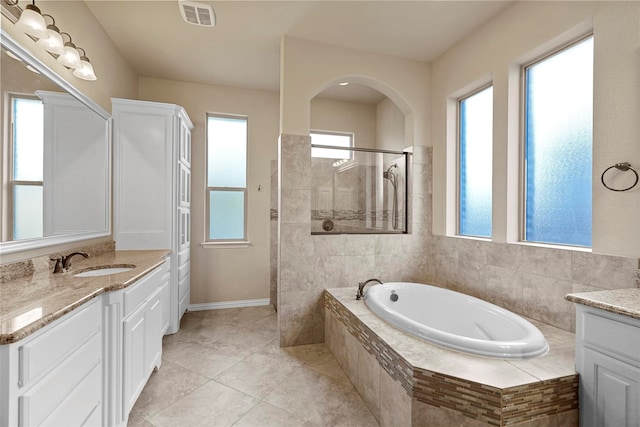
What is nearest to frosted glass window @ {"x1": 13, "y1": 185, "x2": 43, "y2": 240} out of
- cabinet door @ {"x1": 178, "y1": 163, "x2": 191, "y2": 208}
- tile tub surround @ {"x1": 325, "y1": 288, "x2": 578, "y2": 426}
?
cabinet door @ {"x1": 178, "y1": 163, "x2": 191, "y2": 208}

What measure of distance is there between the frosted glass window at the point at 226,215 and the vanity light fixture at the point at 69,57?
6.46 ft

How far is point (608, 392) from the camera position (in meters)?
1.21

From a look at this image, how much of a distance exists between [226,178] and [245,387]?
2522 mm

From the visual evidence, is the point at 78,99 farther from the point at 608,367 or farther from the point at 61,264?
the point at 608,367

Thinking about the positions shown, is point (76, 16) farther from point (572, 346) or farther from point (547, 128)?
point (572, 346)

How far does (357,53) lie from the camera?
2871mm

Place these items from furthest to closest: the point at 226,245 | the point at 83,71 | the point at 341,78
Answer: the point at 226,245, the point at 341,78, the point at 83,71

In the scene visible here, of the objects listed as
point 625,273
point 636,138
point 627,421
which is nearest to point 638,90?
point 636,138

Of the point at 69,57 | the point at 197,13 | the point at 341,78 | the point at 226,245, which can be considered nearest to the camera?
the point at 69,57

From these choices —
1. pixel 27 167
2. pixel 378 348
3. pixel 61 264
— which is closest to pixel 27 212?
pixel 27 167

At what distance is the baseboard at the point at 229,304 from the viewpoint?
365cm

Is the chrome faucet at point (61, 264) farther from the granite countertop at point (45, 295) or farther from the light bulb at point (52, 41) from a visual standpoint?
the light bulb at point (52, 41)

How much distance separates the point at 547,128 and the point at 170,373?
332 centimetres

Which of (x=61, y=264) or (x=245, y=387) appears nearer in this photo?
(x=61, y=264)
